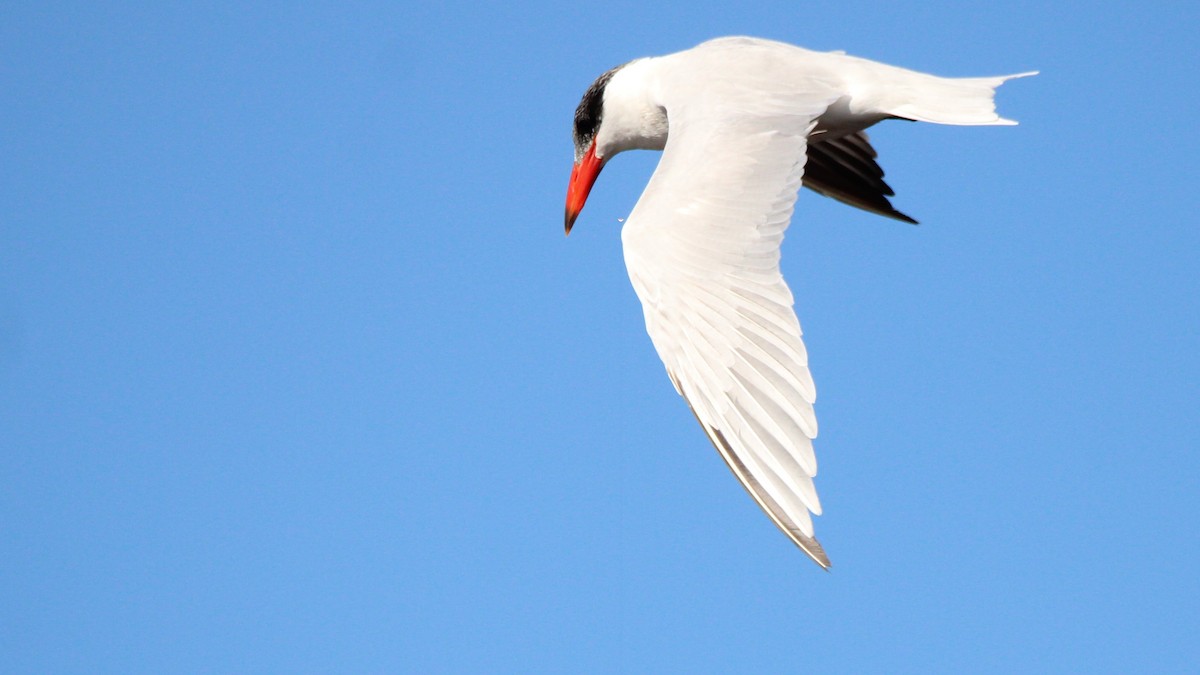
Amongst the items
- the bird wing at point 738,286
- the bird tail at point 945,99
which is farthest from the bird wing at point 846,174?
the bird wing at point 738,286

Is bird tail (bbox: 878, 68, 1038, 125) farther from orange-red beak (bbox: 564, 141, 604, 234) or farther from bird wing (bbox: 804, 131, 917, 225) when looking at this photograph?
orange-red beak (bbox: 564, 141, 604, 234)

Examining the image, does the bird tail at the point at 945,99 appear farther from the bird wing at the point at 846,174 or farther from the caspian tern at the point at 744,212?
the bird wing at the point at 846,174

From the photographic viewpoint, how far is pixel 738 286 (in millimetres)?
4910

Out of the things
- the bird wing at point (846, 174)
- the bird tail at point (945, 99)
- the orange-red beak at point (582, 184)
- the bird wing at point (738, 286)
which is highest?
the orange-red beak at point (582, 184)

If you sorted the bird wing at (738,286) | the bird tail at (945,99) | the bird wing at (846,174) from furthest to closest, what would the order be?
the bird wing at (846,174) → the bird tail at (945,99) → the bird wing at (738,286)

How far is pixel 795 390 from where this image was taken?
4.54 meters

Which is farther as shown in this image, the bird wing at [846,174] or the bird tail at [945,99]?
the bird wing at [846,174]

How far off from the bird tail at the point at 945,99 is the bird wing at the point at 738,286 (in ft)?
1.59

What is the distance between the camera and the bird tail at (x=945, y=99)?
6.00m

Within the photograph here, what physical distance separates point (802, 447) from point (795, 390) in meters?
0.20

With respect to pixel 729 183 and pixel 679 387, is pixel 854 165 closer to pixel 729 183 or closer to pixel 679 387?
pixel 729 183

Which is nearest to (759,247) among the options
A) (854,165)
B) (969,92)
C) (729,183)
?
(729,183)

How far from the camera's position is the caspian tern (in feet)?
14.9

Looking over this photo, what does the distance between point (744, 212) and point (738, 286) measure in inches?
16.0
